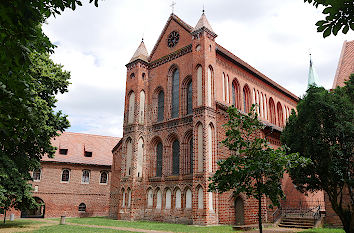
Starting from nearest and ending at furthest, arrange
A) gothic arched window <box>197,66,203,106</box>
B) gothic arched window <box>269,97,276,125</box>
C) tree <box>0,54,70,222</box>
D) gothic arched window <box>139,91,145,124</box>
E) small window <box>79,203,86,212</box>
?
1. tree <box>0,54,70,222</box>
2. gothic arched window <box>197,66,203,106</box>
3. gothic arched window <box>139,91,145,124</box>
4. gothic arched window <box>269,97,276,125</box>
5. small window <box>79,203,86,212</box>

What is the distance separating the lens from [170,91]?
81.7 ft

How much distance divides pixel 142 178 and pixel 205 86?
9.22 m

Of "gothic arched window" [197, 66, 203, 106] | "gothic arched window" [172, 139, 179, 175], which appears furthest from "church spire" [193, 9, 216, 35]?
"gothic arched window" [172, 139, 179, 175]

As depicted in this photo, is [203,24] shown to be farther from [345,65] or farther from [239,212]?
[239,212]

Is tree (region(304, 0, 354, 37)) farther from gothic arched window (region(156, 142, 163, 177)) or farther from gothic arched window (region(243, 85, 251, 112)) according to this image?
gothic arched window (region(243, 85, 251, 112))

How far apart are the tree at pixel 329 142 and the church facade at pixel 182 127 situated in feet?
17.1

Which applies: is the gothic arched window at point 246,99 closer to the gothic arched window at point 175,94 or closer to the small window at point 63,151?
the gothic arched window at point 175,94

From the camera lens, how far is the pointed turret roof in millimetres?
26927

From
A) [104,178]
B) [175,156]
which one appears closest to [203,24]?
[175,156]

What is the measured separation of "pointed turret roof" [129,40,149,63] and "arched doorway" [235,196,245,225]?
14503 millimetres

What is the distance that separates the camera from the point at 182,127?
898 inches

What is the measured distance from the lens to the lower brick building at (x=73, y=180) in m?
32.3

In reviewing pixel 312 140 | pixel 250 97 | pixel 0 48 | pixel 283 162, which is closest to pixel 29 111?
pixel 0 48

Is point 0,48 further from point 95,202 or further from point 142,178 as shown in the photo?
point 95,202
